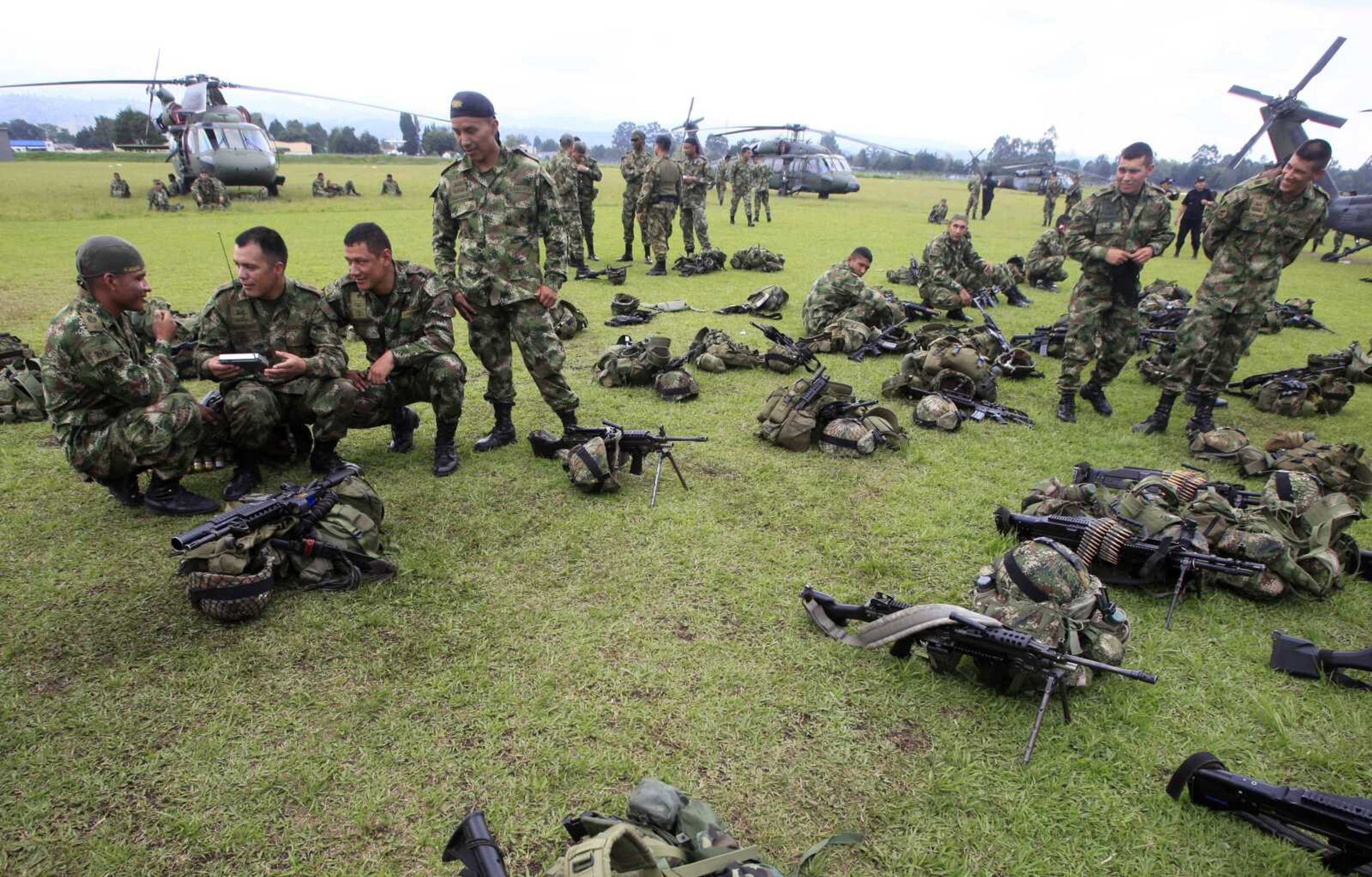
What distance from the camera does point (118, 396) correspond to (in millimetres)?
4469

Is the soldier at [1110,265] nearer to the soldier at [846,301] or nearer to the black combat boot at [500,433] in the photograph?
the soldier at [846,301]

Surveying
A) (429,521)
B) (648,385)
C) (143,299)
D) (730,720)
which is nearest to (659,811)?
(730,720)

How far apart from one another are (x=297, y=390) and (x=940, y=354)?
620 cm

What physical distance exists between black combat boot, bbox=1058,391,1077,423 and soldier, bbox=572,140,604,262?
30.8ft

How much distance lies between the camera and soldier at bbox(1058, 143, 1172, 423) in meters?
6.58

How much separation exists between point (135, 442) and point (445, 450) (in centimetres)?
199

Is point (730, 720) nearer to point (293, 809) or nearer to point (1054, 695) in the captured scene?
point (1054, 695)

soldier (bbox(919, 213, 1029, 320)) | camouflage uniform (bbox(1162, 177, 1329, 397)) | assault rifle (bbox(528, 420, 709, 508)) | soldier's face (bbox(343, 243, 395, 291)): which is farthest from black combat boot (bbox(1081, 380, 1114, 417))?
soldier's face (bbox(343, 243, 395, 291))

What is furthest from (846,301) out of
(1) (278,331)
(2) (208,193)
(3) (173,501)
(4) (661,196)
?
(2) (208,193)

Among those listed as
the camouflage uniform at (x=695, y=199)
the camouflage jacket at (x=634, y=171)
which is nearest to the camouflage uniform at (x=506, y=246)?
the camouflage uniform at (x=695, y=199)

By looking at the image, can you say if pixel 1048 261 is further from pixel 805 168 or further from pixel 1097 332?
pixel 805 168

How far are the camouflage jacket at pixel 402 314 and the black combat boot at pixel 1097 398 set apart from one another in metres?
6.61

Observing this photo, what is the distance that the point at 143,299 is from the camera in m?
4.60

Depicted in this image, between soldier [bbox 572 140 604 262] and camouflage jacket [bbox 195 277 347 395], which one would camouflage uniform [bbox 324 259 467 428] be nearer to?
camouflage jacket [bbox 195 277 347 395]
